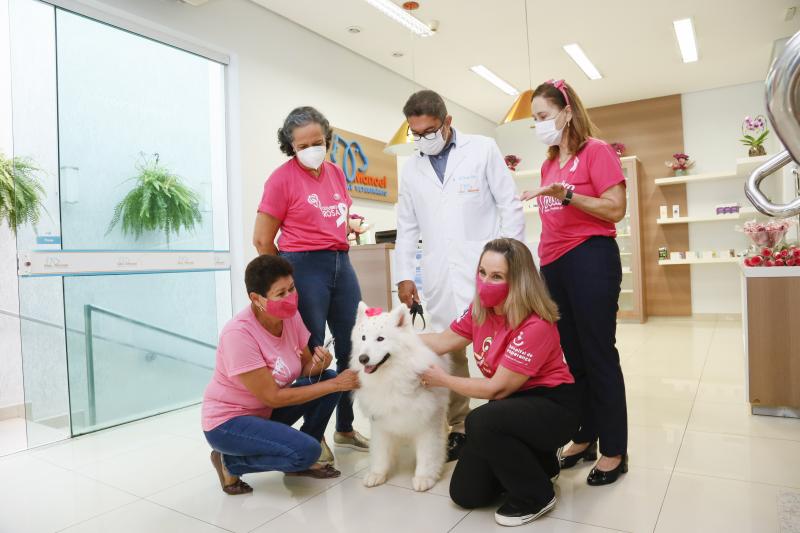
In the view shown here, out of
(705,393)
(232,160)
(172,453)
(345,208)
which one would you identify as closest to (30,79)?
(232,160)

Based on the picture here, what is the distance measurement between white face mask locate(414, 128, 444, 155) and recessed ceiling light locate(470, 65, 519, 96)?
452 cm

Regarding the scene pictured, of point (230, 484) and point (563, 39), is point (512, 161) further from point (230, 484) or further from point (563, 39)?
point (230, 484)

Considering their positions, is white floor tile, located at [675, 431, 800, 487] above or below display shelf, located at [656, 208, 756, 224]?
below

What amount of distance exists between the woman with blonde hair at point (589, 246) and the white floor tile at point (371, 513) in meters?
0.69

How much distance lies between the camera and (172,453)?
306 cm

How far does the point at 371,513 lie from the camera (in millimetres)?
2117

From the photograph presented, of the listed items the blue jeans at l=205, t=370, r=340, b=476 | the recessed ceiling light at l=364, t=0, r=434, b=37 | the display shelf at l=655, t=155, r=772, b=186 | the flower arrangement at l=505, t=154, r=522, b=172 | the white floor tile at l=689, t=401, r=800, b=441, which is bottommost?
the white floor tile at l=689, t=401, r=800, b=441

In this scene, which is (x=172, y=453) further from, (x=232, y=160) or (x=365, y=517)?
(x=232, y=160)

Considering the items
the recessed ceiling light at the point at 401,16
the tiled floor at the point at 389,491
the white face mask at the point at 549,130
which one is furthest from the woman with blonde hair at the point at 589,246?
the recessed ceiling light at the point at 401,16

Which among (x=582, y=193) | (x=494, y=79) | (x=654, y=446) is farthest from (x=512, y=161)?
(x=582, y=193)

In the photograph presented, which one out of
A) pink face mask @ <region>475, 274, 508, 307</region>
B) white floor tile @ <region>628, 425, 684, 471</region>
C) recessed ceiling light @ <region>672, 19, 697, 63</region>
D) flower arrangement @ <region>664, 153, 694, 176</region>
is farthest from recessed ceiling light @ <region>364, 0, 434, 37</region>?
flower arrangement @ <region>664, 153, 694, 176</region>

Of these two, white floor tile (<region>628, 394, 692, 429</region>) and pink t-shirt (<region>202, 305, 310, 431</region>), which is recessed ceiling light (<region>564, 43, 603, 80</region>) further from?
pink t-shirt (<region>202, 305, 310, 431</region>)

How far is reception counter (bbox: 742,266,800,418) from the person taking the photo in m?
3.13

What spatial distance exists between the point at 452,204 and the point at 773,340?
2153 mm
